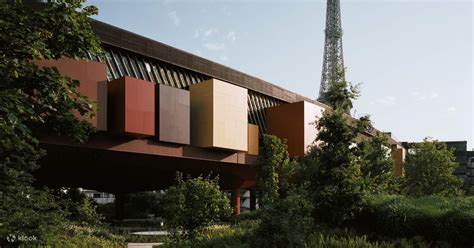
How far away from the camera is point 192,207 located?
15.5 metres

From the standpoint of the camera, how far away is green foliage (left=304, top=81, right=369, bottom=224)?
665 inches

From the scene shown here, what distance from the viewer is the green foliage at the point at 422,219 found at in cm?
1317

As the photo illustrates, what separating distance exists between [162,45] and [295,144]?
1491 cm

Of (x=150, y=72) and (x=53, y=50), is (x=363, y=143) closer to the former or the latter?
(x=53, y=50)

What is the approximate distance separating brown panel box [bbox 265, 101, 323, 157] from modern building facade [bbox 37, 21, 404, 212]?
0.29 ft

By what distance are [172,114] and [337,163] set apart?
49.8ft

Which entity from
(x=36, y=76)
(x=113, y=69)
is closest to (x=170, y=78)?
(x=113, y=69)

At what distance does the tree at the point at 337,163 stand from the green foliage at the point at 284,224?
9.24 feet

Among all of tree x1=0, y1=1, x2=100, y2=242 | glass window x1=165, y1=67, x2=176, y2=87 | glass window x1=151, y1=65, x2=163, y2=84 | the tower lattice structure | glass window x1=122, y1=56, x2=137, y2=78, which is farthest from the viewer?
the tower lattice structure

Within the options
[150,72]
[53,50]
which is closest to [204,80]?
[150,72]

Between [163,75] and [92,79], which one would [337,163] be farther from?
[163,75]

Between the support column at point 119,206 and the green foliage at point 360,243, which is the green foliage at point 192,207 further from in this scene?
the support column at point 119,206

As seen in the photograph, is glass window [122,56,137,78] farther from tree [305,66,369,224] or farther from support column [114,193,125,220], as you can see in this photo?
support column [114,193,125,220]
